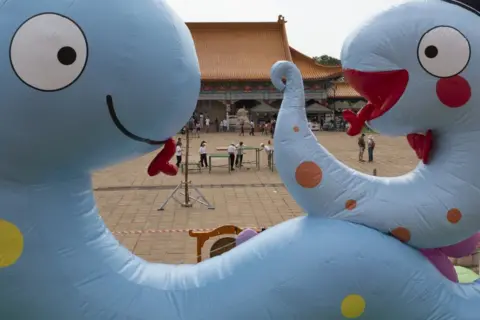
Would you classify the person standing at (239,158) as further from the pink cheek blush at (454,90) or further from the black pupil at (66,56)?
the black pupil at (66,56)

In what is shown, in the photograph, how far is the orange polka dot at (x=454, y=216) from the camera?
3029mm

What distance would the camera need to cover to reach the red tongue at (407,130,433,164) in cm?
322

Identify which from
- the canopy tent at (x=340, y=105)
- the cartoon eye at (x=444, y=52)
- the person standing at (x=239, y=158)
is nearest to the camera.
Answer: the cartoon eye at (x=444, y=52)

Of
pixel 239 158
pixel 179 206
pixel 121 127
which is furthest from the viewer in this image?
pixel 239 158

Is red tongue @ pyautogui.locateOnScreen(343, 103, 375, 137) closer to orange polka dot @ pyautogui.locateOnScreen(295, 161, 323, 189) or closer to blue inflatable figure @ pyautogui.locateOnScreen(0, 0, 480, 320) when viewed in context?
blue inflatable figure @ pyautogui.locateOnScreen(0, 0, 480, 320)

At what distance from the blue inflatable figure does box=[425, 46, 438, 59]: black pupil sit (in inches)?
3.7

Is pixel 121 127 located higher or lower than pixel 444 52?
lower

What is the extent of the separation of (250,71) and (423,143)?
31062 millimetres

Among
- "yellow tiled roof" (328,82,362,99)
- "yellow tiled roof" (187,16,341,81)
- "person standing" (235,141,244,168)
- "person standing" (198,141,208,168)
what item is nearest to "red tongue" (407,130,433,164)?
"person standing" (198,141,208,168)

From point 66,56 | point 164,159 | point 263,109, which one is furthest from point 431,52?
point 263,109

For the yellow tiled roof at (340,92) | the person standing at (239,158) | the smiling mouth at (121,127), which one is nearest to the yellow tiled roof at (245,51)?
the yellow tiled roof at (340,92)

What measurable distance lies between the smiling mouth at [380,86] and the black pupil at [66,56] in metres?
1.71

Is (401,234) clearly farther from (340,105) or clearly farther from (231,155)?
(340,105)

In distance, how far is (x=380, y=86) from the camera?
3.08 meters
